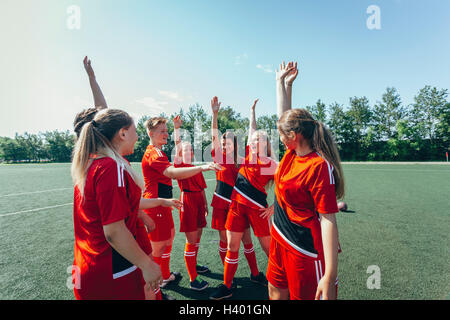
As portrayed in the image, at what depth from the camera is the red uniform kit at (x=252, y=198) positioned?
328 centimetres

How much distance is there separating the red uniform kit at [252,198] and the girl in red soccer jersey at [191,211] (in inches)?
28.6

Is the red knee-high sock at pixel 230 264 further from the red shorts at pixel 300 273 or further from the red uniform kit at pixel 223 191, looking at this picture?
the red shorts at pixel 300 273

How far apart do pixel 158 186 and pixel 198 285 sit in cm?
167

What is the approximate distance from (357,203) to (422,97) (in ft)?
180

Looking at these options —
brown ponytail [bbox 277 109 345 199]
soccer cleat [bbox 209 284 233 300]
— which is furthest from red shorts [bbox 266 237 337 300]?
soccer cleat [bbox 209 284 233 300]

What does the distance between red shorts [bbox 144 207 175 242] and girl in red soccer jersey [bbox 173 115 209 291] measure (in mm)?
320

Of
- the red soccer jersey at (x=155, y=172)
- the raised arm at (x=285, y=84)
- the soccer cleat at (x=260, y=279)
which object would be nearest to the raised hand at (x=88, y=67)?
the red soccer jersey at (x=155, y=172)

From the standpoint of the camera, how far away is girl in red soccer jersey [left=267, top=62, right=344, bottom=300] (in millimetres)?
1739

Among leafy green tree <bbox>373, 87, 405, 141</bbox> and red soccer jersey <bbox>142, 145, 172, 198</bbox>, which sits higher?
leafy green tree <bbox>373, 87, 405, 141</bbox>

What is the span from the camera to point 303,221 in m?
1.97

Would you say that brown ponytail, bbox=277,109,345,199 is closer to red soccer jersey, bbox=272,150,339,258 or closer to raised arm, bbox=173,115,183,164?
red soccer jersey, bbox=272,150,339,258

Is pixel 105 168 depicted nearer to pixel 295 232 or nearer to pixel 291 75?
pixel 295 232

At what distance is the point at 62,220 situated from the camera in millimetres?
7547

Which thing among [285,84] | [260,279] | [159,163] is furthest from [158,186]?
[285,84]
